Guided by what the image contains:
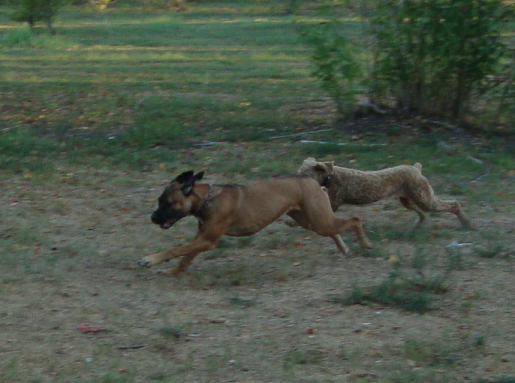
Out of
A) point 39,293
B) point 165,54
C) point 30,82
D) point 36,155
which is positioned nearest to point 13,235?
point 39,293

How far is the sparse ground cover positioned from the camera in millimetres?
5238

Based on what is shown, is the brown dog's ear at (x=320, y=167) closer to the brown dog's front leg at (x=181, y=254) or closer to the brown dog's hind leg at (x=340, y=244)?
the brown dog's hind leg at (x=340, y=244)

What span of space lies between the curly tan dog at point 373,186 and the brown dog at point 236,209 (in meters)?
0.63

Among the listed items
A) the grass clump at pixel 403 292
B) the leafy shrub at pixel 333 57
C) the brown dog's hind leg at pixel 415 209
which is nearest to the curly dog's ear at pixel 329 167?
the brown dog's hind leg at pixel 415 209

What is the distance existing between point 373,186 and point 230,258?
1739mm

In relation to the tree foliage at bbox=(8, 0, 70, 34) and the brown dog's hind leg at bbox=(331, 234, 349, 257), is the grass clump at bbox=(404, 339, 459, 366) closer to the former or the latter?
the brown dog's hind leg at bbox=(331, 234, 349, 257)

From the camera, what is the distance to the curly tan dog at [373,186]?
322 inches

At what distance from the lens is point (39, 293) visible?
642 cm

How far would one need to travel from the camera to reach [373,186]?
8.25 metres

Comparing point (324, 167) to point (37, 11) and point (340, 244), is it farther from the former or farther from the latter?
point (37, 11)

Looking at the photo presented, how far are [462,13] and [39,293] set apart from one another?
8.46 metres

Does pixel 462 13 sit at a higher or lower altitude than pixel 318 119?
higher

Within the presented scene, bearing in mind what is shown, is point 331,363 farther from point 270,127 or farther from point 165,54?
point 165,54

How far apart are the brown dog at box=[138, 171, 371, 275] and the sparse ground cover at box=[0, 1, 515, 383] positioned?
0.29 metres
